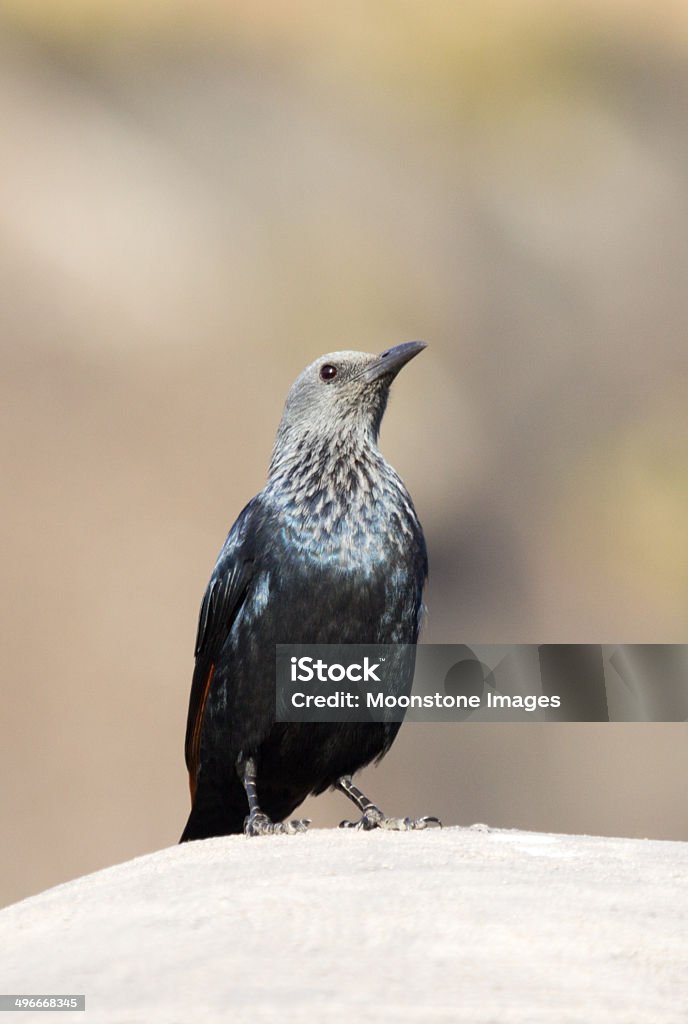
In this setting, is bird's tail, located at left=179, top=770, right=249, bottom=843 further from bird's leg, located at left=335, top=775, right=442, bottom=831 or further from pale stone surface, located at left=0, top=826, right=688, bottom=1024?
pale stone surface, located at left=0, top=826, right=688, bottom=1024

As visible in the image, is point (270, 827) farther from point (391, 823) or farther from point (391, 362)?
point (391, 362)

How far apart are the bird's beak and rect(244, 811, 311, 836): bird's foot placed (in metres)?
1.92

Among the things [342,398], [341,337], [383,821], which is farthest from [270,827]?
[341,337]

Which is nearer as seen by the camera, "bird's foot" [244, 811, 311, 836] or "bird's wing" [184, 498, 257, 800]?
"bird's foot" [244, 811, 311, 836]

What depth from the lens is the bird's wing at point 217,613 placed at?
4602 millimetres

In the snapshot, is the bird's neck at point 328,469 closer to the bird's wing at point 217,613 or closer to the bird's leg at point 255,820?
the bird's wing at point 217,613

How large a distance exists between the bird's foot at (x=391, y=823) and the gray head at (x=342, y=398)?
154cm

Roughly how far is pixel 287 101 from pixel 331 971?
11.9 metres

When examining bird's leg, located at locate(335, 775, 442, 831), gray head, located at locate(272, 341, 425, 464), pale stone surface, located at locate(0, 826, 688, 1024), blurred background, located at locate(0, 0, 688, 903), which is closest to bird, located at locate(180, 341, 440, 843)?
bird's leg, located at locate(335, 775, 442, 831)

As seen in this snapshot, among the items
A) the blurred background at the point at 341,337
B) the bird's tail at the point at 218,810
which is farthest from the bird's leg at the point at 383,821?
the blurred background at the point at 341,337

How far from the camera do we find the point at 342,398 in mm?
5172

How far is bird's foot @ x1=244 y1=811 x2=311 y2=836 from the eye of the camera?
13.2ft

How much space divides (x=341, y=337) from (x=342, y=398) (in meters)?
7.20

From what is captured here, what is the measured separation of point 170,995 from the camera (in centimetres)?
223
